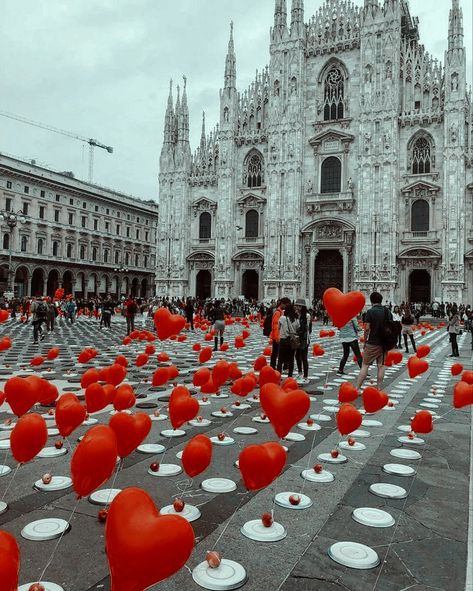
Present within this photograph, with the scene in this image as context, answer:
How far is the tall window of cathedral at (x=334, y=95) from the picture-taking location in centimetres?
3569

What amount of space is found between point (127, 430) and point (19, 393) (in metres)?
1.09

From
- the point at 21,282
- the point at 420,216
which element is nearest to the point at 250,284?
the point at 420,216

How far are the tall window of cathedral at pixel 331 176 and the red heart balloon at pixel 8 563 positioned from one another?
35.7 m

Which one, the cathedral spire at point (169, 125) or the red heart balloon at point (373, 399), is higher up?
the cathedral spire at point (169, 125)

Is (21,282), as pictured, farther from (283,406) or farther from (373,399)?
(283,406)

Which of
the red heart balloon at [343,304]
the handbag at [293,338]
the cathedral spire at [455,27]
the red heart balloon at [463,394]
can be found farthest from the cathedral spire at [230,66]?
the red heart balloon at [463,394]

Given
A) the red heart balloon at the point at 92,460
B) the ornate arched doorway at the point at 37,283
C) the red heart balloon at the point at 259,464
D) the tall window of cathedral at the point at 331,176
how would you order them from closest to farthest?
the red heart balloon at the point at 92,460, the red heart balloon at the point at 259,464, the tall window of cathedral at the point at 331,176, the ornate arched doorway at the point at 37,283

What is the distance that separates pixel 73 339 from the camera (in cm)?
1631

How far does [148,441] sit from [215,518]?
6.31ft

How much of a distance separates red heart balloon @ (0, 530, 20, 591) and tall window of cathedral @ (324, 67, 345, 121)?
37.6 meters

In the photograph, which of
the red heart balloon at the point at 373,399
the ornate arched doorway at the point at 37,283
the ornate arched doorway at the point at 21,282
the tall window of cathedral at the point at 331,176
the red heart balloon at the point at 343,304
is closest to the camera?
→ the red heart balloon at the point at 373,399

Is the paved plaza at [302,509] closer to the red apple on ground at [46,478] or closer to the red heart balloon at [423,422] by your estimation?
the red apple on ground at [46,478]

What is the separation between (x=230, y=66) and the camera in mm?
38656

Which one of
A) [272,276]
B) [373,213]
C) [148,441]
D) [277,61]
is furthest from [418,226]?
[148,441]
